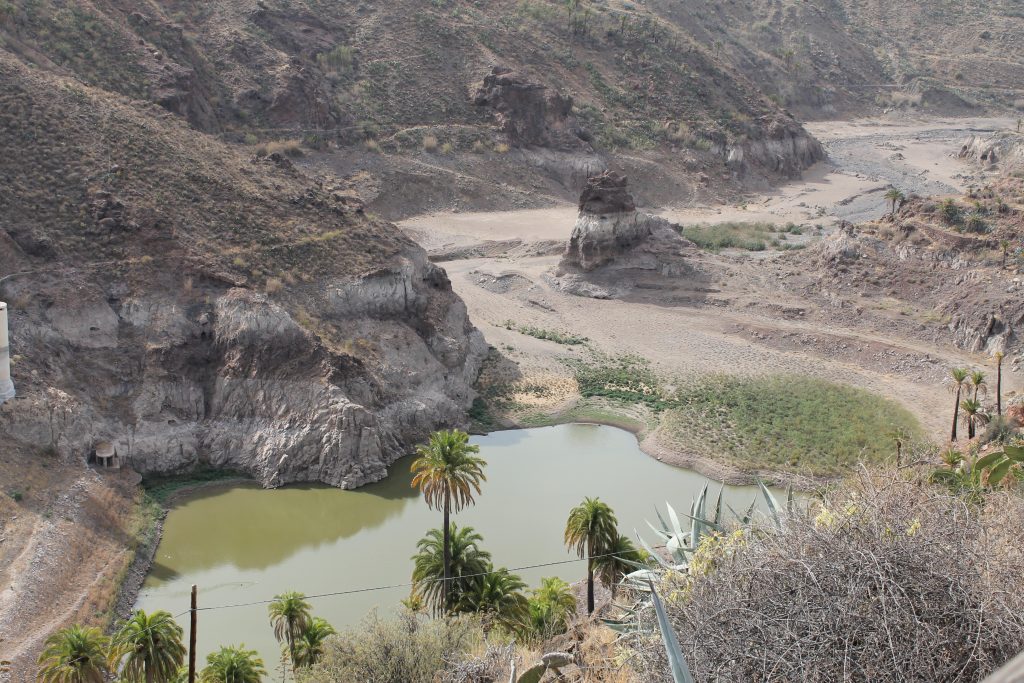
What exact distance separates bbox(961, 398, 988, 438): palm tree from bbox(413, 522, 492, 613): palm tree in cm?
1787

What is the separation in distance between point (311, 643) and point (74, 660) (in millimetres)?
5034

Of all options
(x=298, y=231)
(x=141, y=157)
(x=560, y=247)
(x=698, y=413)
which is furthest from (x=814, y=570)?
(x=560, y=247)

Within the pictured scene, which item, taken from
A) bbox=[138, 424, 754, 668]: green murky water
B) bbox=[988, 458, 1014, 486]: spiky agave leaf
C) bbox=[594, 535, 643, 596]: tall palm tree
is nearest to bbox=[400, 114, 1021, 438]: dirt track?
bbox=[138, 424, 754, 668]: green murky water

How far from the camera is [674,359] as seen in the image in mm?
46312

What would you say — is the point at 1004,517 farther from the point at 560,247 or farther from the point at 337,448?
the point at 560,247

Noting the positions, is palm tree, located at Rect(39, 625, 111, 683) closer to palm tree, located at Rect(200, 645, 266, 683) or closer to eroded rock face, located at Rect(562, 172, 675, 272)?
palm tree, located at Rect(200, 645, 266, 683)

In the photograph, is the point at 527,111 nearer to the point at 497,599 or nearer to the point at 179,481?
the point at 179,481

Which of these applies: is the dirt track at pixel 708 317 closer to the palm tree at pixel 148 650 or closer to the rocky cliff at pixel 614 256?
the rocky cliff at pixel 614 256

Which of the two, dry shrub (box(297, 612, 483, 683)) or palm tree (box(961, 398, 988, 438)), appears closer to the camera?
dry shrub (box(297, 612, 483, 683))

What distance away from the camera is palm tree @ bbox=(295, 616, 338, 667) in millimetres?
22609

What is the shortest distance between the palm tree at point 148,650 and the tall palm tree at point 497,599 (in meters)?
6.64

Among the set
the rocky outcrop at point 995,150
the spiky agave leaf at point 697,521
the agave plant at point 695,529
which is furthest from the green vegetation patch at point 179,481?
the rocky outcrop at point 995,150

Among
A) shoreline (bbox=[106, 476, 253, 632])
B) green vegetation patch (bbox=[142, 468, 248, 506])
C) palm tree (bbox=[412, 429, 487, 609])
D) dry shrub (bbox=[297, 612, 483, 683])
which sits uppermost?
palm tree (bbox=[412, 429, 487, 609])

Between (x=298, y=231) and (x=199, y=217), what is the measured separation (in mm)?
3980
